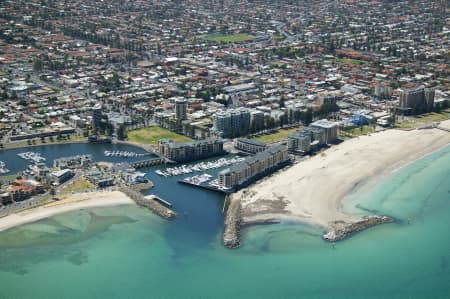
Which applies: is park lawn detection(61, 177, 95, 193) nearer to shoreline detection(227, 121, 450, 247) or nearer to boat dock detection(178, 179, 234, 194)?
boat dock detection(178, 179, 234, 194)

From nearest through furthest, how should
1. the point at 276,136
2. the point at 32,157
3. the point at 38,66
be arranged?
the point at 32,157 < the point at 276,136 < the point at 38,66

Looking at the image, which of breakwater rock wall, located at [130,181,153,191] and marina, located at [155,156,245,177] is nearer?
breakwater rock wall, located at [130,181,153,191]

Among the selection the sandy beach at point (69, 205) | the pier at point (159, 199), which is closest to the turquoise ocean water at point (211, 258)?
the sandy beach at point (69, 205)

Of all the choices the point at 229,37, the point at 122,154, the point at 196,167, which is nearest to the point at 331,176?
Result: the point at 196,167

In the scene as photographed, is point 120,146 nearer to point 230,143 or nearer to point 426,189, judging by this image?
point 230,143

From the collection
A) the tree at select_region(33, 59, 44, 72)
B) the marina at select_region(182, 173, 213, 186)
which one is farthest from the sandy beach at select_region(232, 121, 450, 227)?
the tree at select_region(33, 59, 44, 72)

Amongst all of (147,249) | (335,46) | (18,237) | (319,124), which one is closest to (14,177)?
(18,237)

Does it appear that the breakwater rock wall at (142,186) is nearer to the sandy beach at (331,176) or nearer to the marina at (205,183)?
the marina at (205,183)

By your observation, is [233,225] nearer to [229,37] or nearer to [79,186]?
[79,186]
